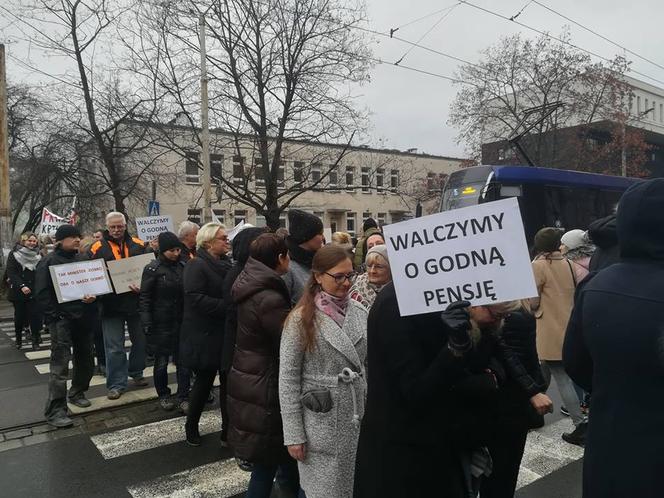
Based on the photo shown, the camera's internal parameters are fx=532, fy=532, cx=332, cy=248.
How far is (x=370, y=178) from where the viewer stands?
21.8 m

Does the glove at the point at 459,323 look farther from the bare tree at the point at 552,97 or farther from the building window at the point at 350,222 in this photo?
the building window at the point at 350,222

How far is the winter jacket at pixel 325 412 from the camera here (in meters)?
2.61

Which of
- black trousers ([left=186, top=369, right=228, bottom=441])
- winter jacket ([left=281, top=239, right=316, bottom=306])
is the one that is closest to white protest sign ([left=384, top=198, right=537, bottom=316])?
winter jacket ([left=281, top=239, right=316, bottom=306])

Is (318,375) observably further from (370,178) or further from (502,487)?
(370,178)

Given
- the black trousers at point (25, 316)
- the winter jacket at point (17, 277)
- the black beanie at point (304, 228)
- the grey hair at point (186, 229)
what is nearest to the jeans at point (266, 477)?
the black beanie at point (304, 228)

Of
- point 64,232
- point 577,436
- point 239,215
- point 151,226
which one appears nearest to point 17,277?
point 151,226

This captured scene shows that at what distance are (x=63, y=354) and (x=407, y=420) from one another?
438cm

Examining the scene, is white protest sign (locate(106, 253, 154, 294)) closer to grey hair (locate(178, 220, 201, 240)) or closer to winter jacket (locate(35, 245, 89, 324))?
grey hair (locate(178, 220, 201, 240))

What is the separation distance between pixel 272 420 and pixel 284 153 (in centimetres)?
1904

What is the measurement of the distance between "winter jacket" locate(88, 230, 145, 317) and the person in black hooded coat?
18.6 feet

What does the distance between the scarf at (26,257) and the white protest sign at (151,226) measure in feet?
7.18

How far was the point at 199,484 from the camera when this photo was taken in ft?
13.7

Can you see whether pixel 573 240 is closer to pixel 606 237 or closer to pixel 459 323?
pixel 606 237

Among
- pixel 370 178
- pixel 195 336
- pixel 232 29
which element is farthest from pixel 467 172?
pixel 195 336
